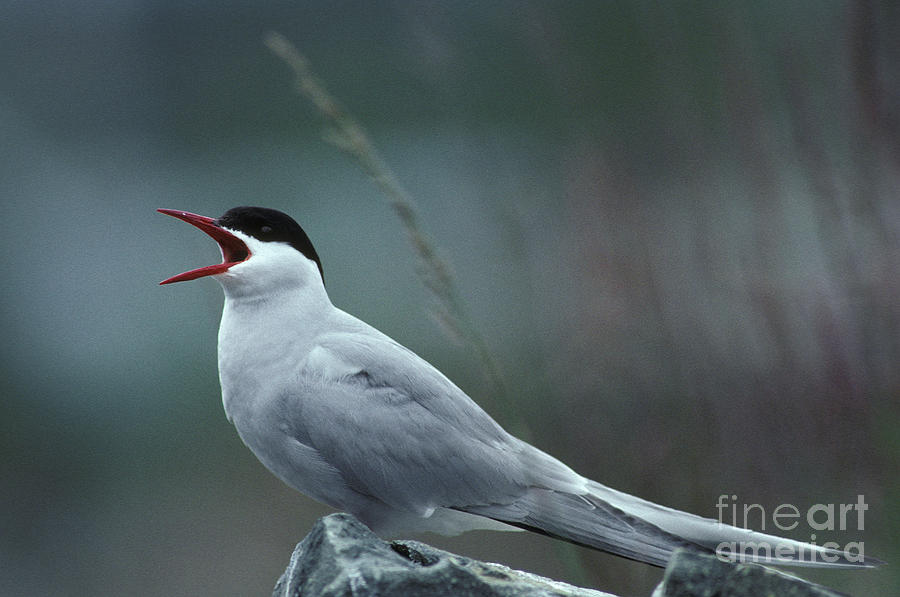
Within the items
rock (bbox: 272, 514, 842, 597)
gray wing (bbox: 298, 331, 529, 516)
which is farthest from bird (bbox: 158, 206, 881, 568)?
rock (bbox: 272, 514, 842, 597)

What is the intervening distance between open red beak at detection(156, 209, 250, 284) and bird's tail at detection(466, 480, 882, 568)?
551 millimetres

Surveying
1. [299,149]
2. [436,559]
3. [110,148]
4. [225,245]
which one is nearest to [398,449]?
[436,559]

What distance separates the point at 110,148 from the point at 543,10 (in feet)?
16.5

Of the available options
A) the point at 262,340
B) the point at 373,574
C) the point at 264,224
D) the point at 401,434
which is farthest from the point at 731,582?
the point at 264,224

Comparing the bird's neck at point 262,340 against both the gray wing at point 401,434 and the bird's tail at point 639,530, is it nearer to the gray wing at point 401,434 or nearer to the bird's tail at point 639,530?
the gray wing at point 401,434

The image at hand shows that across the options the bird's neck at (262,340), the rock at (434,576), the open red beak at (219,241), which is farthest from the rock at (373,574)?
the open red beak at (219,241)

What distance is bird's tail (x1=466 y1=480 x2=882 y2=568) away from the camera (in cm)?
129

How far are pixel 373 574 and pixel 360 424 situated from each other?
0.40 metres

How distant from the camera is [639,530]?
148 centimetres

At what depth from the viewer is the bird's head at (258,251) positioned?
66.1 inches

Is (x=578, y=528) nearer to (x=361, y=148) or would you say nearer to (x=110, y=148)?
(x=361, y=148)

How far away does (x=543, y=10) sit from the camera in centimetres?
163

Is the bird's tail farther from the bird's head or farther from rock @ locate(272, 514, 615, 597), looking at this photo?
the bird's head

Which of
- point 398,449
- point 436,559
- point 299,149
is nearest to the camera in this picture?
point 436,559
